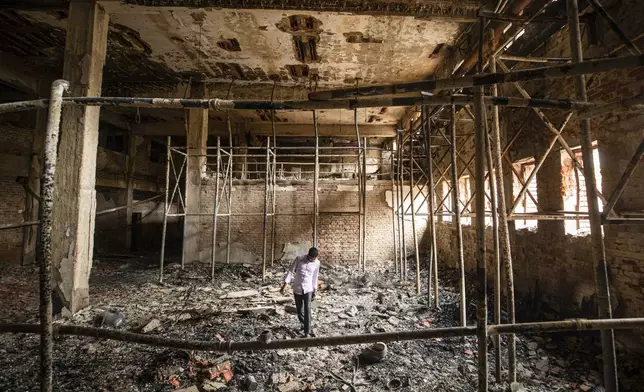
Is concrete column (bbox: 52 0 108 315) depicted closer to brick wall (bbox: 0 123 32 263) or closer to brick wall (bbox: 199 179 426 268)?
brick wall (bbox: 199 179 426 268)

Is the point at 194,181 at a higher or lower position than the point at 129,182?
lower

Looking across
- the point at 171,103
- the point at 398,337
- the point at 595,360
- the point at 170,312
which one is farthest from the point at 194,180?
the point at 595,360

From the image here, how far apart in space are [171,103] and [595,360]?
6.12m

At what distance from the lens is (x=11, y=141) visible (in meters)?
9.14

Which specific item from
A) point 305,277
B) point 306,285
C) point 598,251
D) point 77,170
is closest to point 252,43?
point 77,170

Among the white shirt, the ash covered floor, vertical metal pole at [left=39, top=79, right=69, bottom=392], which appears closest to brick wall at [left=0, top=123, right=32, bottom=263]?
the ash covered floor

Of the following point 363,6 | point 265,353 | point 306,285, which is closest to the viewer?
point 265,353

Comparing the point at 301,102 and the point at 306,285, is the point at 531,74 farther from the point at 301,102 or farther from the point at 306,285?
the point at 306,285

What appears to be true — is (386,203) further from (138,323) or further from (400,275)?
(138,323)

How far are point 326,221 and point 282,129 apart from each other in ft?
18.9

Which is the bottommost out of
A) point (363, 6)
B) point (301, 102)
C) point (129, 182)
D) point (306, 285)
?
point (306, 285)

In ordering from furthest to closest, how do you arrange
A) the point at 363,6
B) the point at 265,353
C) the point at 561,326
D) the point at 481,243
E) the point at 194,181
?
the point at 194,181
the point at 363,6
the point at 265,353
the point at 481,243
the point at 561,326

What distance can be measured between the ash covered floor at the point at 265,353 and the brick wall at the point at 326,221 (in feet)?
10.6

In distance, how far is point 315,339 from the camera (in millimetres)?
1868
